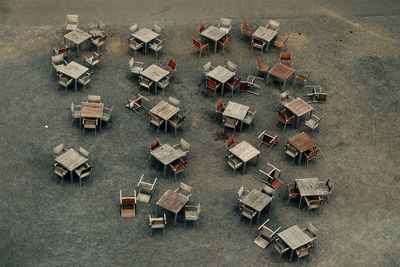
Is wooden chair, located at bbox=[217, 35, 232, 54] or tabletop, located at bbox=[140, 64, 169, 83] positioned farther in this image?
wooden chair, located at bbox=[217, 35, 232, 54]

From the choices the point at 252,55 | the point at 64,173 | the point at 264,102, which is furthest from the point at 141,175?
the point at 252,55

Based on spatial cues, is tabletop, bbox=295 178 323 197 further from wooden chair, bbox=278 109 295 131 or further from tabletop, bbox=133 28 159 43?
tabletop, bbox=133 28 159 43

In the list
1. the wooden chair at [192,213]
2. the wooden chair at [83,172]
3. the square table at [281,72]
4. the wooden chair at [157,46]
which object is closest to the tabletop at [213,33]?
the wooden chair at [157,46]

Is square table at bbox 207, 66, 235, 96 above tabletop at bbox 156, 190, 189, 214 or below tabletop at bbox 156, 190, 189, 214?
above


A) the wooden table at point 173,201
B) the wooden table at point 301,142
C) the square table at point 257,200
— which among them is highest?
the wooden table at point 301,142

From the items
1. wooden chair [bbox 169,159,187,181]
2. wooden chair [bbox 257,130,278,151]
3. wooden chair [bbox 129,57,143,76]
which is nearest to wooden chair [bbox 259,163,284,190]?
wooden chair [bbox 257,130,278,151]

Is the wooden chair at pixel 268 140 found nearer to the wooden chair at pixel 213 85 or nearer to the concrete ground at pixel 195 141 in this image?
the concrete ground at pixel 195 141

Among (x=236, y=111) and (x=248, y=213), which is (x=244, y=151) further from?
(x=248, y=213)
